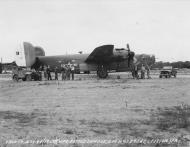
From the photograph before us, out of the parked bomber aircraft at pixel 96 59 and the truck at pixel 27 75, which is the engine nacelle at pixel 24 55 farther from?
the truck at pixel 27 75

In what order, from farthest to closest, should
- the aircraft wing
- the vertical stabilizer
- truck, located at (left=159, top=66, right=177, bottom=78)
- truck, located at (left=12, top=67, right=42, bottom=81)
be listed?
the vertical stabilizer < truck, located at (left=159, top=66, right=177, bottom=78) < truck, located at (left=12, top=67, right=42, bottom=81) < the aircraft wing

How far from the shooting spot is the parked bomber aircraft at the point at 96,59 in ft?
92.4

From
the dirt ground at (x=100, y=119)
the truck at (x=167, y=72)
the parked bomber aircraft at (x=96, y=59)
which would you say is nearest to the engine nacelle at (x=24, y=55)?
the parked bomber aircraft at (x=96, y=59)

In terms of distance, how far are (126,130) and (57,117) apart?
2.53 meters

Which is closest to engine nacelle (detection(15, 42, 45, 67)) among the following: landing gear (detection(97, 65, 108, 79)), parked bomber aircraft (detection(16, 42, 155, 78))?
parked bomber aircraft (detection(16, 42, 155, 78))

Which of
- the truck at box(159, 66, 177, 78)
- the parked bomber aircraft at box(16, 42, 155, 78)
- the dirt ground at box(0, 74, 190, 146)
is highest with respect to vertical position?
the parked bomber aircraft at box(16, 42, 155, 78)

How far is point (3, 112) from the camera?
1049cm

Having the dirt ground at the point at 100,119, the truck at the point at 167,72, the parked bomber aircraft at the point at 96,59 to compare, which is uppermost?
the parked bomber aircraft at the point at 96,59

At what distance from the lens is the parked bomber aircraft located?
92.4 ft

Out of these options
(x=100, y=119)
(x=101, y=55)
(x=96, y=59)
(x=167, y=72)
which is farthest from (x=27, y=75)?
(x=100, y=119)

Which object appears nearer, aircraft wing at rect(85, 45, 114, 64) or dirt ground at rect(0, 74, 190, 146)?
dirt ground at rect(0, 74, 190, 146)

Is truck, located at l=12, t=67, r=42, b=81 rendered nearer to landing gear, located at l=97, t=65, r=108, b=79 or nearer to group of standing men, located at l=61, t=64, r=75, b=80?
group of standing men, located at l=61, t=64, r=75, b=80

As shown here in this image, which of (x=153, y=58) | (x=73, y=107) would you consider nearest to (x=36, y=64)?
(x=153, y=58)

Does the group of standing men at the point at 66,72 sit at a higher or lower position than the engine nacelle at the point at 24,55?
lower
